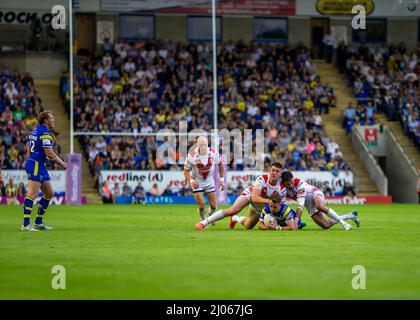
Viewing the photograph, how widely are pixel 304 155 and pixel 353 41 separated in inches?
539

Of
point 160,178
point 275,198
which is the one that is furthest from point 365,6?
point 275,198

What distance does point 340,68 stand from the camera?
5644cm

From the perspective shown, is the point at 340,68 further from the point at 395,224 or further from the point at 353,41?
the point at 395,224

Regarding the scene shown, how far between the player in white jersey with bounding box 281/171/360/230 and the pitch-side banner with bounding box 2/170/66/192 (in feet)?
73.9

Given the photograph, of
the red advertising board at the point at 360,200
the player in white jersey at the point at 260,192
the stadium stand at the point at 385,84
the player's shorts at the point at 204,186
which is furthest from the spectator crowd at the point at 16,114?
the player in white jersey at the point at 260,192

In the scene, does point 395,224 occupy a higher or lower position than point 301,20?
lower

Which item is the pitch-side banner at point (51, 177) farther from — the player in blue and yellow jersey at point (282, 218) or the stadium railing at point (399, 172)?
the player in blue and yellow jersey at point (282, 218)

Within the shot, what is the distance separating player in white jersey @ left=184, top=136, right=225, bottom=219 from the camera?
25234 millimetres

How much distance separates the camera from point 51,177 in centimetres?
4397

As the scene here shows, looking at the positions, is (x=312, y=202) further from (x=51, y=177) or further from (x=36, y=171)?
(x=51, y=177)

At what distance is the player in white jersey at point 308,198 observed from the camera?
21125 millimetres

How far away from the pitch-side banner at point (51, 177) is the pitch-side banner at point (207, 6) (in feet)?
32.7

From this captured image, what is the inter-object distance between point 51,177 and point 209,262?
30.0 m
